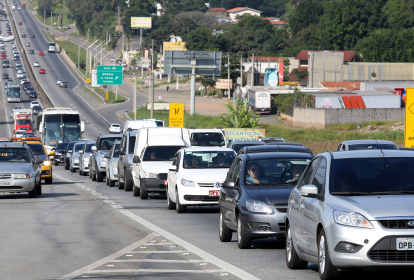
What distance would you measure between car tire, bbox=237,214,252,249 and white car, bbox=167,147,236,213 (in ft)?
18.9

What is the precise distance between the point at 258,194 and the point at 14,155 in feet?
45.6

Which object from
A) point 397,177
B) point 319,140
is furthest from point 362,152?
point 319,140

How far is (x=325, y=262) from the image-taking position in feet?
26.7

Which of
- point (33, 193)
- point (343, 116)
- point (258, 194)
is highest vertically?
point (258, 194)

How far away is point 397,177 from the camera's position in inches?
336

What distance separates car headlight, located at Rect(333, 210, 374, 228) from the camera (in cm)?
766

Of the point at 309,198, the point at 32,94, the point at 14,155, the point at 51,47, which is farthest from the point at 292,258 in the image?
the point at 51,47

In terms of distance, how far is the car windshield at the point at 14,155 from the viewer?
2367cm

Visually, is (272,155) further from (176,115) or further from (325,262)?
(176,115)

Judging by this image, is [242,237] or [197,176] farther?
[197,176]

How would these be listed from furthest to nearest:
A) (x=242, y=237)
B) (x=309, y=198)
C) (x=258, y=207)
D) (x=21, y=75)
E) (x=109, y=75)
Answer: (x=21, y=75)
(x=109, y=75)
(x=242, y=237)
(x=258, y=207)
(x=309, y=198)

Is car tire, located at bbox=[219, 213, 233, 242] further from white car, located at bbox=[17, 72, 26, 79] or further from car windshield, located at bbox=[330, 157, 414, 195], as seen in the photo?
white car, located at bbox=[17, 72, 26, 79]

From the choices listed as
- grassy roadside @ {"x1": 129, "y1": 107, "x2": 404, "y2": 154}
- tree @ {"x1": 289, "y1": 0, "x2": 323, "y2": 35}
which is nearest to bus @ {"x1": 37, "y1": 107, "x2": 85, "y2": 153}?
grassy roadside @ {"x1": 129, "y1": 107, "x2": 404, "y2": 154}

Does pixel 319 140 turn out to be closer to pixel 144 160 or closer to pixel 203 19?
pixel 144 160
